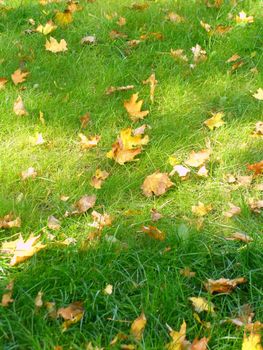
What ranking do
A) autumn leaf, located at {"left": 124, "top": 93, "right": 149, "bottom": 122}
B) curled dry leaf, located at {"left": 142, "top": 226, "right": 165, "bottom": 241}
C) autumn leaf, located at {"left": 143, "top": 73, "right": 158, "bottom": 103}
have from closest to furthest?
curled dry leaf, located at {"left": 142, "top": 226, "right": 165, "bottom": 241}, autumn leaf, located at {"left": 124, "top": 93, "right": 149, "bottom": 122}, autumn leaf, located at {"left": 143, "top": 73, "right": 158, "bottom": 103}

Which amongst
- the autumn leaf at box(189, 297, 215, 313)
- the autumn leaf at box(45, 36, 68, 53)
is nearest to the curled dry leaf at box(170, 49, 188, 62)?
the autumn leaf at box(45, 36, 68, 53)

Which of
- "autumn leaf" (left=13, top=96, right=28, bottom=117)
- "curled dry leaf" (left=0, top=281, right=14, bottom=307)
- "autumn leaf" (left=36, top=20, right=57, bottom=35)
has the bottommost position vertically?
"curled dry leaf" (left=0, top=281, right=14, bottom=307)

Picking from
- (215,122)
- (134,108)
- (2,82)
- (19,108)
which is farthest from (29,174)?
(215,122)

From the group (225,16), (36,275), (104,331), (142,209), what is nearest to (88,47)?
(225,16)

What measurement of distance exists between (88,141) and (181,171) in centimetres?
68

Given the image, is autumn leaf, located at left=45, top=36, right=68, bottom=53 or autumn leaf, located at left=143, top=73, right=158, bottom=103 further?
autumn leaf, located at left=45, top=36, right=68, bottom=53

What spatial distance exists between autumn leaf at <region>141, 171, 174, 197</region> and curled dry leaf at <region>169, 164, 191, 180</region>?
0.08m

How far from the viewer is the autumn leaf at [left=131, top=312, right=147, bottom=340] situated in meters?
2.15

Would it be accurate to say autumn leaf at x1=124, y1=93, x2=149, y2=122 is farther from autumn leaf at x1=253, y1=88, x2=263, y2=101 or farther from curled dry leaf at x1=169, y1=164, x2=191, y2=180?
autumn leaf at x1=253, y1=88, x2=263, y2=101

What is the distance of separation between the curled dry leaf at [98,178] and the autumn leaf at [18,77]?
1230 mm

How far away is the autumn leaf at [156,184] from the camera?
296 centimetres

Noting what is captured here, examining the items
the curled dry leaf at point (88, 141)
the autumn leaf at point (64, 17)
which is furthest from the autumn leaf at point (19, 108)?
the autumn leaf at point (64, 17)

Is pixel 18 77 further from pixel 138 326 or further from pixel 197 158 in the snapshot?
pixel 138 326

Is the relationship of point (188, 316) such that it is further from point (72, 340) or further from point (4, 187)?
point (4, 187)
